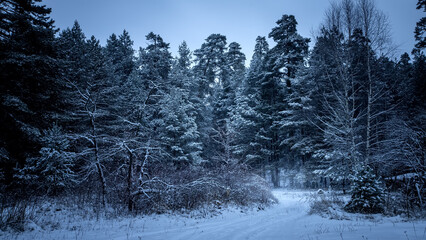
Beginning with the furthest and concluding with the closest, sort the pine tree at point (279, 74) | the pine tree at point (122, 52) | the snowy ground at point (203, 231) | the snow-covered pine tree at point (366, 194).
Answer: the pine tree at point (122, 52)
the pine tree at point (279, 74)
the snow-covered pine tree at point (366, 194)
the snowy ground at point (203, 231)

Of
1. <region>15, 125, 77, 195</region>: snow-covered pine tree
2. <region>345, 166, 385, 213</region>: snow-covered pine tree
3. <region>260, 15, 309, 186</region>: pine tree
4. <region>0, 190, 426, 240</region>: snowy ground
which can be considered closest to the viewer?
<region>0, 190, 426, 240</region>: snowy ground

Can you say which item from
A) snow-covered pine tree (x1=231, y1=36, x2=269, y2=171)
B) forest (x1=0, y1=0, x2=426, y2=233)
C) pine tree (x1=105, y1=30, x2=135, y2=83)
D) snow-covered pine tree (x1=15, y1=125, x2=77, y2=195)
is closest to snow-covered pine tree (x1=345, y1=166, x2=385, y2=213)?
forest (x1=0, y1=0, x2=426, y2=233)

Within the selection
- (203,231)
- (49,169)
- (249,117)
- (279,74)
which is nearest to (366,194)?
(203,231)

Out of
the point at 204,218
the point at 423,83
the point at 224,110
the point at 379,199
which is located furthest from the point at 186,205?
the point at 423,83

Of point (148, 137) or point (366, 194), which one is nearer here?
point (366, 194)

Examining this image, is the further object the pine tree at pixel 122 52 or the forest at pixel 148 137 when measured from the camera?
the pine tree at pixel 122 52

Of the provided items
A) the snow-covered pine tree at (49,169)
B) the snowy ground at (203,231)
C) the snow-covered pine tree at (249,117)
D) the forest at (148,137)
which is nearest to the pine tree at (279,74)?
the snow-covered pine tree at (249,117)

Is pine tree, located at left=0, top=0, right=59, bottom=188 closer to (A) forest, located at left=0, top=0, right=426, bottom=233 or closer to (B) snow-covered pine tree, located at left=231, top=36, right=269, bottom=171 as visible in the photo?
(A) forest, located at left=0, top=0, right=426, bottom=233

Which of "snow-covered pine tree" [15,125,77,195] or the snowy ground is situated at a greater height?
"snow-covered pine tree" [15,125,77,195]

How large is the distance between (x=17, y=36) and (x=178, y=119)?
516 inches

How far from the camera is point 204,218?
853 cm

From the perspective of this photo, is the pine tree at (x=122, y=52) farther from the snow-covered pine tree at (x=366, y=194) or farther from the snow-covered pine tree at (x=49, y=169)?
the snow-covered pine tree at (x=366, y=194)

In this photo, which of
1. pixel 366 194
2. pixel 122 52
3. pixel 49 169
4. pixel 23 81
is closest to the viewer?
pixel 366 194

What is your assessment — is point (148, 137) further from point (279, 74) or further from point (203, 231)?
point (279, 74)
